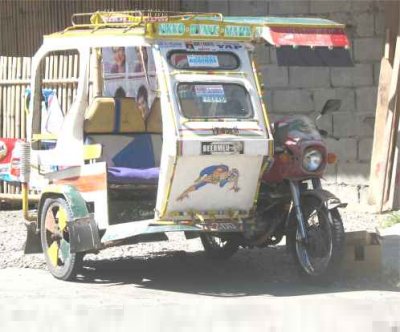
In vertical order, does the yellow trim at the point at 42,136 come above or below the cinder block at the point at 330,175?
above

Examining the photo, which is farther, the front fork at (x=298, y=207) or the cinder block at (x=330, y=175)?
the cinder block at (x=330, y=175)

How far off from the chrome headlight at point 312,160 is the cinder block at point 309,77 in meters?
4.23

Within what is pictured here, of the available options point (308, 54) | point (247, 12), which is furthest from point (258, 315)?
point (247, 12)

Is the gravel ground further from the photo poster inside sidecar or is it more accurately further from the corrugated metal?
the corrugated metal

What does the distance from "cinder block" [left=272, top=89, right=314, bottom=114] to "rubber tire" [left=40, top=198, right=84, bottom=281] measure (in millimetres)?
4665

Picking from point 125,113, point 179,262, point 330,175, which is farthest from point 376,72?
point 125,113

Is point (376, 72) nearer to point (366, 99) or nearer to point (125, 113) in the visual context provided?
point (366, 99)

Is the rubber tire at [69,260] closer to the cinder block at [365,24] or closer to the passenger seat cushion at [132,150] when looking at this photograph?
the passenger seat cushion at [132,150]

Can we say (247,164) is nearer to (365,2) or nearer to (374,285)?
(374,285)

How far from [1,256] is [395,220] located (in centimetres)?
461

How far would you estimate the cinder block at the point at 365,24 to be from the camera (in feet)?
36.1

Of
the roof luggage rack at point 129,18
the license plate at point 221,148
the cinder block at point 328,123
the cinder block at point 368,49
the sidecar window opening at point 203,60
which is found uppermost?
the roof luggage rack at point 129,18

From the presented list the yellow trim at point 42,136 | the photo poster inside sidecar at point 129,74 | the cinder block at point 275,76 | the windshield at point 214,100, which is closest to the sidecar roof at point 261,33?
the windshield at point 214,100

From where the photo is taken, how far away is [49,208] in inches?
311
